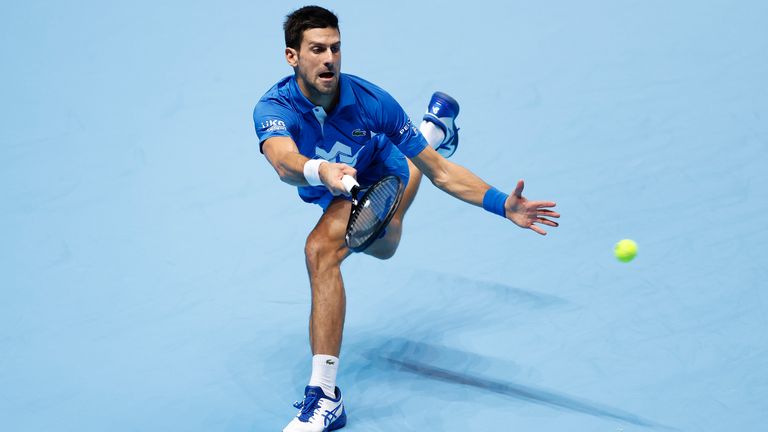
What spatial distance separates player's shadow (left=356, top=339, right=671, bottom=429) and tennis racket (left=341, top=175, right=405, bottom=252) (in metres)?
0.86

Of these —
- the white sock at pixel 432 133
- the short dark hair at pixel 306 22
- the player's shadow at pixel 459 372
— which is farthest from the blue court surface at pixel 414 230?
the short dark hair at pixel 306 22

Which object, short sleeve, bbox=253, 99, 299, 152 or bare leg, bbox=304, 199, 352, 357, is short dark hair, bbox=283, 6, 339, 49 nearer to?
short sleeve, bbox=253, 99, 299, 152

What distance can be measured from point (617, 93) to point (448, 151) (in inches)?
59.3

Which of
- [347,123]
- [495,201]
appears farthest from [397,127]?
[495,201]

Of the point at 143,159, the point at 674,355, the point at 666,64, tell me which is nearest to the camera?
the point at 674,355

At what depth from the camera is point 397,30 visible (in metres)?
7.09

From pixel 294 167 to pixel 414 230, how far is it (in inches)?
76.2

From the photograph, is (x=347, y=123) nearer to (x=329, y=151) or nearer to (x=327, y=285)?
(x=329, y=151)

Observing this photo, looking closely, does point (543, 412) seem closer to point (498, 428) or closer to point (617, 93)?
point (498, 428)

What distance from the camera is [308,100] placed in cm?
402

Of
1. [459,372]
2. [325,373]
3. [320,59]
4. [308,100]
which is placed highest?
[320,59]

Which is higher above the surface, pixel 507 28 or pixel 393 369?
pixel 507 28

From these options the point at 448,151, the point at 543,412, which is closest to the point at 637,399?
the point at 543,412

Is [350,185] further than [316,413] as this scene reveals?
No
